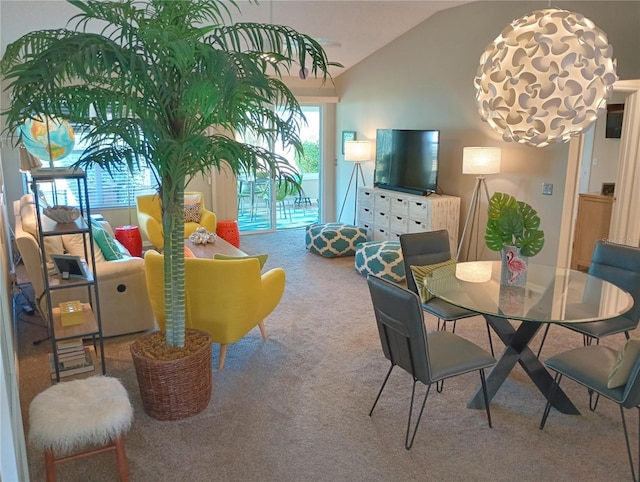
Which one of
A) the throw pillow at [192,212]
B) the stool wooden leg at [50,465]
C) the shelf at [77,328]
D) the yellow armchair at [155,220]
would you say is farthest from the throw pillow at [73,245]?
the throw pillow at [192,212]

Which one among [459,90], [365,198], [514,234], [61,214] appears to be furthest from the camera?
[365,198]

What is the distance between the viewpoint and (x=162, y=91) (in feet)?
7.91

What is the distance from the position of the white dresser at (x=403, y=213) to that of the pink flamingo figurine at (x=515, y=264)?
9.05 feet

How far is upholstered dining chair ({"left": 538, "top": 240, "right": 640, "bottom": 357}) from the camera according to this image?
324cm

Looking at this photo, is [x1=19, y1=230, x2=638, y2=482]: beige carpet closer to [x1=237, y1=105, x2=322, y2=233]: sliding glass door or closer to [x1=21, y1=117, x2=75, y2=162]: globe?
[x1=21, y1=117, x2=75, y2=162]: globe

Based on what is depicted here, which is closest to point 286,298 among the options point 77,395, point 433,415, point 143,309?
point 143,309

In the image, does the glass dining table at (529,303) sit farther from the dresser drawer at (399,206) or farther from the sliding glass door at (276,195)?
the sliding glass door at (276,195)

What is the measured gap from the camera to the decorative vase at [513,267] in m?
3.05

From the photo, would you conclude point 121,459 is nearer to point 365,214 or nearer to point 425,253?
point 425,253

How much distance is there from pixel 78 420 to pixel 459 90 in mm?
5072

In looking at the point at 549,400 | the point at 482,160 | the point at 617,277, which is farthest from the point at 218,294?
the point at 482,160

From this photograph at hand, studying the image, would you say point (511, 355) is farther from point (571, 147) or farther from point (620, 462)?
point (571, 147)

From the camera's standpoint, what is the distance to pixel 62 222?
10.4 feet

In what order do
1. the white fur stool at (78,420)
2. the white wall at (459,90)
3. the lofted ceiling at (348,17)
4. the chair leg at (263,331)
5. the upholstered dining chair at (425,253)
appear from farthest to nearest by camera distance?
the lofted ceiling at (348,17)
the white wall at (459,90)
the chair leg at (263,331)
the upholstered dining chair at (425,253)
the white fur stool at (78,420)
